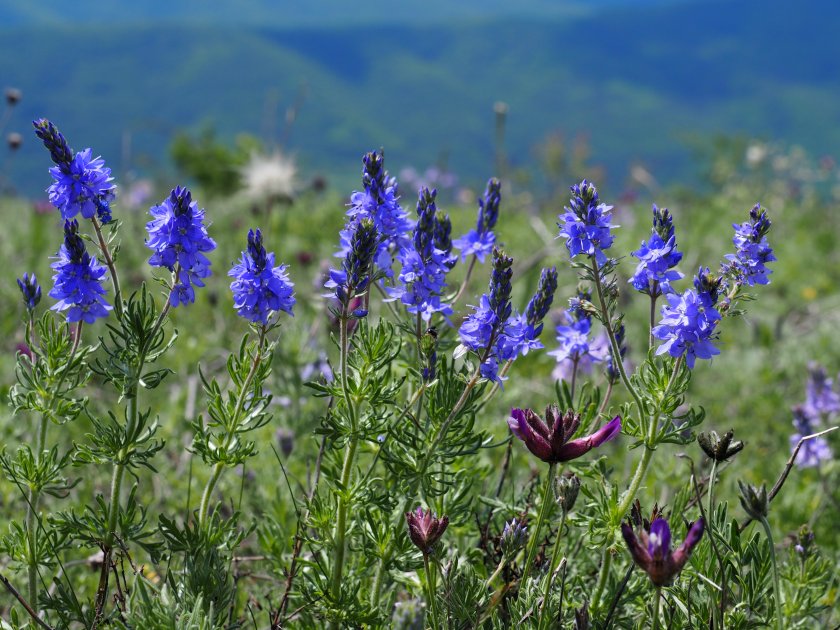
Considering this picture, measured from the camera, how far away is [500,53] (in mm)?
173125

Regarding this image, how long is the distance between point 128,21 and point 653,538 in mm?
214112

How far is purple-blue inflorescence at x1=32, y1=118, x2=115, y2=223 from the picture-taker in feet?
6.61

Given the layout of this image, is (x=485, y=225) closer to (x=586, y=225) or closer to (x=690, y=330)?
(x=586, y=225)

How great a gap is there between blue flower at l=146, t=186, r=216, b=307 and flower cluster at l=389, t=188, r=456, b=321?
510 millimetres

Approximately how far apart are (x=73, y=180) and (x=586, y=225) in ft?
4.05

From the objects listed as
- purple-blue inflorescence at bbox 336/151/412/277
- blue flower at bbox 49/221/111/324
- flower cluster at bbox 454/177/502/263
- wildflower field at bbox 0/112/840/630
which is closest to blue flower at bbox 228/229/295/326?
wildflower field at bbox 0/112/840/630

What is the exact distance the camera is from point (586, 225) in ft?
6.64

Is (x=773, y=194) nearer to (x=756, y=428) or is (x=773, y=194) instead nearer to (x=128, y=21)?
(x=756, y=428)

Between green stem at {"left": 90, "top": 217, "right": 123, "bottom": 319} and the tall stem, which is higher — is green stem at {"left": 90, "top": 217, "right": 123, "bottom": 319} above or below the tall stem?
above

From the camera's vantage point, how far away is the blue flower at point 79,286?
204 centimetres

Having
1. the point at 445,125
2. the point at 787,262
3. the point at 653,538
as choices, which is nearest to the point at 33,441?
the point at 653,538

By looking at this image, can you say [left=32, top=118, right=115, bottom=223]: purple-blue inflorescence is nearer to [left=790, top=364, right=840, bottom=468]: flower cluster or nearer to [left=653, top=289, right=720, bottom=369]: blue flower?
[left=653, top=289, right=720, bottom=369]: blue flower

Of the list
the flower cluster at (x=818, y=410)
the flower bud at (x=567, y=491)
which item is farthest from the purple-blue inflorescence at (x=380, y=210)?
the flower cluster at (x=818, y=410)

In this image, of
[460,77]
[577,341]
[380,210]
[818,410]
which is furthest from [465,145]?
[380,210]
